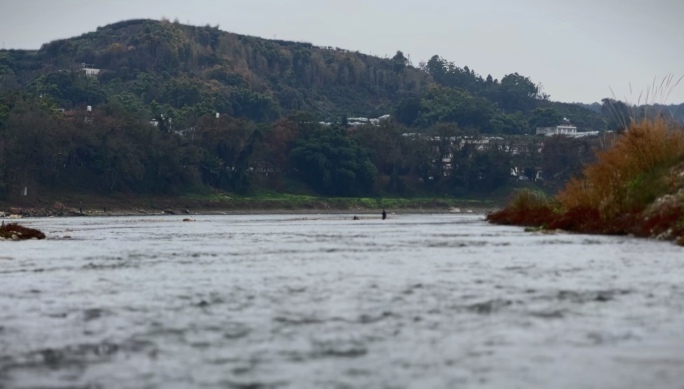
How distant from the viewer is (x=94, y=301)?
998 inches

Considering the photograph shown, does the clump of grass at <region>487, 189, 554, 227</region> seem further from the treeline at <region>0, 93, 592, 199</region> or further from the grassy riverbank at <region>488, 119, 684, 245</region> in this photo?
→ the treeline at <region>0, 93, 592, 199</region>

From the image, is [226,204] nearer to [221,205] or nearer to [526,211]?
[221,205]

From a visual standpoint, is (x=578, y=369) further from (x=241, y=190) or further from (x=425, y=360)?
Result: (x=241, y=190)

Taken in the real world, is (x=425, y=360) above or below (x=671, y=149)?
below

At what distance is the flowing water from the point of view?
52.9ft

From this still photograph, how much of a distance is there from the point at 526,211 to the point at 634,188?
21775 millimetres

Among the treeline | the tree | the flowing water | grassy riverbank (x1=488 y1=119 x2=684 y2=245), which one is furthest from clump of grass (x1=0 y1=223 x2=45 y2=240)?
the tree

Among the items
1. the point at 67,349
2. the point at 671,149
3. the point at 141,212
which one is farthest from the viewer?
the point at 141,212

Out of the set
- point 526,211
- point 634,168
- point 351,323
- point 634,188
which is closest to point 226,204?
point 526,211

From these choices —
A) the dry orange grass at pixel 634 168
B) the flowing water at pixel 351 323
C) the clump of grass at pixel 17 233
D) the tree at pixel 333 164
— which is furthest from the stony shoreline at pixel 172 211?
the flowing water at pixel 351 323

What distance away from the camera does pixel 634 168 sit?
55.0 m

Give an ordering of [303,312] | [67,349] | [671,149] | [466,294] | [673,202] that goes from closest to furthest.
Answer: [67,349] < [303,312] < [466,294] < [673,202] < [671,149]

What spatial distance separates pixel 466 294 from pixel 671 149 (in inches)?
1244

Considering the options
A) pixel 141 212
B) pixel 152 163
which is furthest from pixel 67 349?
pixel 152 163
